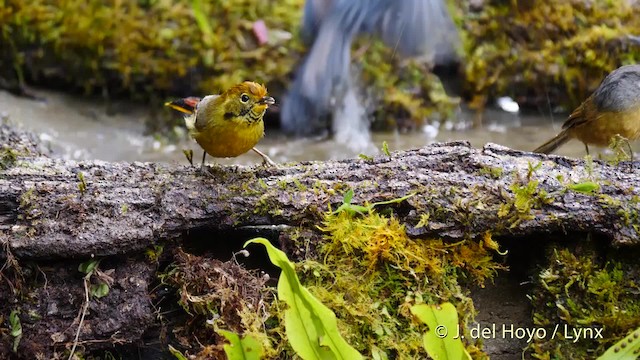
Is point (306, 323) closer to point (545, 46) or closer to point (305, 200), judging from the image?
point (305, 200)

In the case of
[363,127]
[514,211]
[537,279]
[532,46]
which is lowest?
[363,127]

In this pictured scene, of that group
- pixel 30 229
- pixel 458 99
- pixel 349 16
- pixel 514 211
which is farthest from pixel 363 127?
pixel 30 229

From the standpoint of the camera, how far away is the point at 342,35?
15.4 feet

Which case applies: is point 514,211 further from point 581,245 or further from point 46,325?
point 46,325

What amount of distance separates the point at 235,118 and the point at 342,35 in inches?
63.2

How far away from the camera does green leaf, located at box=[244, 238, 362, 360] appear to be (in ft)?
7.88

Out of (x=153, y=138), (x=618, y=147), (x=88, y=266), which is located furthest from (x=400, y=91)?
(x=88, y=266)

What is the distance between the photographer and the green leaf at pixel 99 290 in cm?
281

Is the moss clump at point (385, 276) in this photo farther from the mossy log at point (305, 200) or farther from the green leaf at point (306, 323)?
the green leaf at point (306, 323)

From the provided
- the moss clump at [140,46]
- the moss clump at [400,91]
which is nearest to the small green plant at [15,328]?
the moss clump at [140,46]

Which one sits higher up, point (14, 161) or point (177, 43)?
point (14, 161)

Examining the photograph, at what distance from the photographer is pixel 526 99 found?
6.04 meters

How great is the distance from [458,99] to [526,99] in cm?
54

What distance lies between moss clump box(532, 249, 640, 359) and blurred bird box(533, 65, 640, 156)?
1.20 meters
